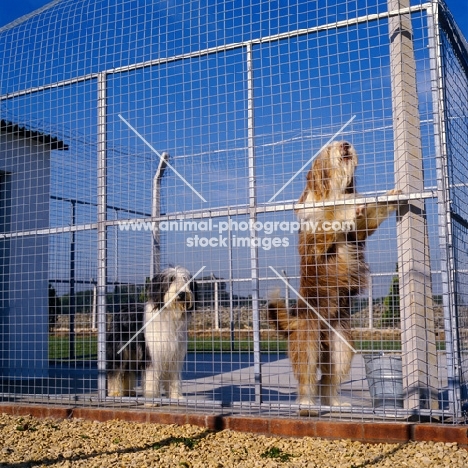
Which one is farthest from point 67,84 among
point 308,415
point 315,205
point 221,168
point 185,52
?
point 308,415

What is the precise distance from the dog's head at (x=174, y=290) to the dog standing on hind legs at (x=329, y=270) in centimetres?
110

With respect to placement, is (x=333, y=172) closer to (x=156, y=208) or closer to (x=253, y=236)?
(x=253, y=236)

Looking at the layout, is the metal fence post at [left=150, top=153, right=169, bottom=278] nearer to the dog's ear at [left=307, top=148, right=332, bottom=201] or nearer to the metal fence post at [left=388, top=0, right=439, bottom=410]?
the dog's ear at [left=307, top=148, right=332, bottom=201]

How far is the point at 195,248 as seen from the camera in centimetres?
496

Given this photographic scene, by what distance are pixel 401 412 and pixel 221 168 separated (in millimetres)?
2353

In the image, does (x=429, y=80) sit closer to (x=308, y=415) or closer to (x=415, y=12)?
(x=415, y=12)

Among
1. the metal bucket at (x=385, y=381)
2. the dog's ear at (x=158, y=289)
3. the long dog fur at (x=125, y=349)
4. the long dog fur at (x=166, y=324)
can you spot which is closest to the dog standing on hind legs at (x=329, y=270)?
the metal bucket at (x=385, y=381)

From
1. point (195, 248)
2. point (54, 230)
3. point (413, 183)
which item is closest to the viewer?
point (413, 183)

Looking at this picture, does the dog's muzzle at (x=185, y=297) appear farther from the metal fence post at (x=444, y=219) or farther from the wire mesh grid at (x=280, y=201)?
the metal fence post at (x=444, y=219)

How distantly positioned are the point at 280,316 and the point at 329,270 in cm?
52

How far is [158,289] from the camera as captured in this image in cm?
525

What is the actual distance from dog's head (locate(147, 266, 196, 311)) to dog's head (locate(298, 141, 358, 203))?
1346 millimetres

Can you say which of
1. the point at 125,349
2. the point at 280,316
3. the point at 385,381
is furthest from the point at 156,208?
the point at 385,381

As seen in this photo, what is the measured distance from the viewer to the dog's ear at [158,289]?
5230 millimetres
